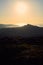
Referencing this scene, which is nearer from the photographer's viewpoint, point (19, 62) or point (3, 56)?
point (19, 62)

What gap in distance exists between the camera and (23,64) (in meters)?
5.93

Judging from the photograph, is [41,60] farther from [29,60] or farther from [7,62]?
[7,62]

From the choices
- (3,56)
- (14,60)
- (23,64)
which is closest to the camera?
(23,64)

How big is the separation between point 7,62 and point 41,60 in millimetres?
1318

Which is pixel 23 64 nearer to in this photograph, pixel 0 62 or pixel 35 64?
pixel 35 64

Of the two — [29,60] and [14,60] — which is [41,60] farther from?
[14,60]

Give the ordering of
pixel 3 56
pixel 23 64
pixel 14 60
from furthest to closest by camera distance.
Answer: pixel 3 56, pixel 14 60, pixel 23 64

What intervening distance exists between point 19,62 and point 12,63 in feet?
0.88

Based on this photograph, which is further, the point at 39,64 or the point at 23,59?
the point at 23,59

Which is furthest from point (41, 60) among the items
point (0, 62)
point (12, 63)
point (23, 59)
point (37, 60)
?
point (0, 62)

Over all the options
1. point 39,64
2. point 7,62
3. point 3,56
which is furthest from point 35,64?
point 3,56

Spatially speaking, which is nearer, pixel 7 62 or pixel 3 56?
pixel 7 62

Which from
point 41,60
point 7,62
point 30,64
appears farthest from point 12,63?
point 41,60

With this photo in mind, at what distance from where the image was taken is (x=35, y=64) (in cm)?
598
